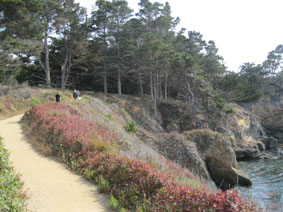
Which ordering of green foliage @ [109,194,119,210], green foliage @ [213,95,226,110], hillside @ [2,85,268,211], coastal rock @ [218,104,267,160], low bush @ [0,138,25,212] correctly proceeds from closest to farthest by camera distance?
low bush @ [0,138,25,212] < hillside @ [2,85,268,211] < green foliage @ [109,194,119,210] < coastal rock @ [218,104,267,160] < green foliage @ [213,95,226,110]

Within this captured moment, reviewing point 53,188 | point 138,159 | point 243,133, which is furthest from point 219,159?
point 243,133

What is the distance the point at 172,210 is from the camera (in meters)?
4.15

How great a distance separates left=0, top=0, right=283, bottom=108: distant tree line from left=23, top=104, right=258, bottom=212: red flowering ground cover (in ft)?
73.3

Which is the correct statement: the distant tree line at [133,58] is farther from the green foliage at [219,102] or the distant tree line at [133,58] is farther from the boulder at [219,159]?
the boulder at [219,159]

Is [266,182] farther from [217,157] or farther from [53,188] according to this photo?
[53,188]

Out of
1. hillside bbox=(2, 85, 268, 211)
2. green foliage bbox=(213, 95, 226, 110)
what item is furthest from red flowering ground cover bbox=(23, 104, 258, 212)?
green foliage bbox=(213, 95, 226, 110)

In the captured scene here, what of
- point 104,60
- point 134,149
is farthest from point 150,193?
point 104,60

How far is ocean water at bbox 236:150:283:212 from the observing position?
13733 millimetres

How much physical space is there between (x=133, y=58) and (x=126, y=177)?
110 ft

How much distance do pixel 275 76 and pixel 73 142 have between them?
178 ft

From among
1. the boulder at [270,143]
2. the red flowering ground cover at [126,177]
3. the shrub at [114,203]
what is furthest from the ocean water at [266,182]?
the boulder at [270,143]

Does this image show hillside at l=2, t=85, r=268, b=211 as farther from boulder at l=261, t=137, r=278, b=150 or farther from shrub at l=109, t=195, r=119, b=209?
boulder at l=261, t=137, r=278, b=150

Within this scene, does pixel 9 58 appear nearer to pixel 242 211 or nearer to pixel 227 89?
pixel 242 211

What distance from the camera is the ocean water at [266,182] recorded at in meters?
13.7
